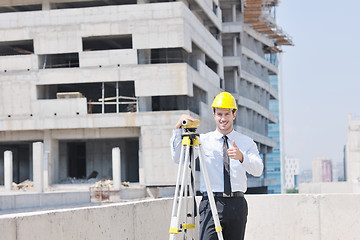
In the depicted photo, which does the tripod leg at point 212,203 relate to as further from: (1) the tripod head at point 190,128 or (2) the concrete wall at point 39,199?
(2) the concrete wall at point 39,199

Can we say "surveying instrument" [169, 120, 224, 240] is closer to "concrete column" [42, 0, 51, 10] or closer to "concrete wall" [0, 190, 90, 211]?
"concrete wall" [0, 190, 90, 211]

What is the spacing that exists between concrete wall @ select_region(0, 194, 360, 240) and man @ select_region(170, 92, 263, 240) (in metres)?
2.32

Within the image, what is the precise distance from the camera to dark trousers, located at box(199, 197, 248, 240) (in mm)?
5652

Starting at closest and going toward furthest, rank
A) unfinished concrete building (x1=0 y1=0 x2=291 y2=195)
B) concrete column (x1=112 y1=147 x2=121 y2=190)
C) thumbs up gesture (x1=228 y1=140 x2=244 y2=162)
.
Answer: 1. thumbs up gesture (x1=228 y1=140 x2=244 y2=162)
2. concrete column (x1=112 y1=147 x2=121 y2=190)
3. unfinished concrete building (x1=0 y1=0 x2=291 y2=195)

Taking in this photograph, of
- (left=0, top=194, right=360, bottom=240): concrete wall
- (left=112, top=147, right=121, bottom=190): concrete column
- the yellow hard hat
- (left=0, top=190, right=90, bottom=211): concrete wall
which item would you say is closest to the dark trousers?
the yellow hard hat

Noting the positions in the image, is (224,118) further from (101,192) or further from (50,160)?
(50,160)

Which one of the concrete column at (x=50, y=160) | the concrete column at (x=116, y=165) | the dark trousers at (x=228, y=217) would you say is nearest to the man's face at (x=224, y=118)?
the dark trousers at (x=228, y=217)

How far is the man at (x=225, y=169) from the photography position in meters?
5.64

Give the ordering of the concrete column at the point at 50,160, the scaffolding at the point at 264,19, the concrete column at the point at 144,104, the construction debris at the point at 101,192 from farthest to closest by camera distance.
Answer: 1. the scaffolding at the point at 264,19
2. the concrete column at the point at 50,160
3. the concrete column at the point at 144,104
4. the construction debris at the point at 101,192

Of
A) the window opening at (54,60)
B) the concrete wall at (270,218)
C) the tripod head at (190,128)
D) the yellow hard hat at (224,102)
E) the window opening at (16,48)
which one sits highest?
the window opening at (16,48)

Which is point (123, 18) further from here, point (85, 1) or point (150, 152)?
point (150, 152)

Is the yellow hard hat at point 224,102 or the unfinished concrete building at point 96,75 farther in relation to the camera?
the unfinished concrete building at point 96,75

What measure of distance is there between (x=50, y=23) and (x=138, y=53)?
20.3ft

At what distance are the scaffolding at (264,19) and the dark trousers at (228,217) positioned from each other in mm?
58728
